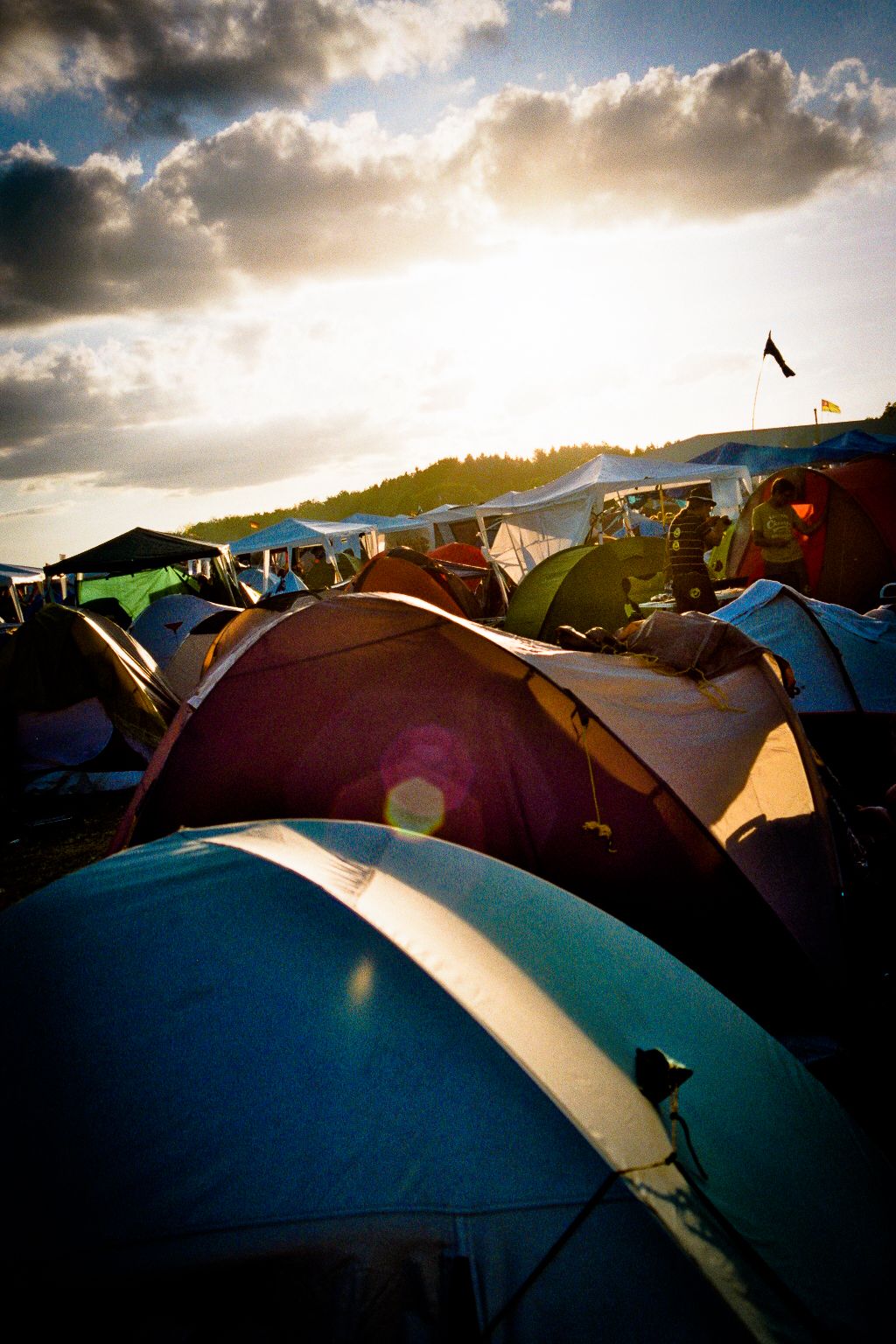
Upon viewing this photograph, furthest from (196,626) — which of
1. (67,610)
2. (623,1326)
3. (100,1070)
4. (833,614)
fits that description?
(623,1326)

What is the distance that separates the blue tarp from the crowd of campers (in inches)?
869

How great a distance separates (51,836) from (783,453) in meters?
24.7

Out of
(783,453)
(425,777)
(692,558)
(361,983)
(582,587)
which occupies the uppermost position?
(783,453)

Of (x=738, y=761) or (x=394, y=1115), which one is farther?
(x=738, y=761)

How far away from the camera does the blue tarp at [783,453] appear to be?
2344 centimetres

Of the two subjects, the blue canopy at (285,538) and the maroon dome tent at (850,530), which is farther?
the blue canopy at (285,538)

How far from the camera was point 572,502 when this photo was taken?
18.6 meters

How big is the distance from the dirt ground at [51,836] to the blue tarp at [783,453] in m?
21.5

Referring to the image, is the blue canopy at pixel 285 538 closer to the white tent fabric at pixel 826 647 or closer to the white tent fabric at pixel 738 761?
the white tent fabric at pixel 826 647

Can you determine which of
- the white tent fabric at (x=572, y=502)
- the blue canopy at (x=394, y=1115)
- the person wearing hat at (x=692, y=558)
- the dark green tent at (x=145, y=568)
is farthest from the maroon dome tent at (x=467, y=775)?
the white tent fabric at (x=572, y=502)

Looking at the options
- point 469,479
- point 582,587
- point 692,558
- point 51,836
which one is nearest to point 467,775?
point 692,558

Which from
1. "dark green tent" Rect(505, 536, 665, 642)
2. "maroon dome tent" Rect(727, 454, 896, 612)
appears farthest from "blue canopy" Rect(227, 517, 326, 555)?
"maroon dome tent" Rect(727, 454, 896, 612)

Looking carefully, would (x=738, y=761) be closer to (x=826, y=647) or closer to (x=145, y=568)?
(x=826, y=647)

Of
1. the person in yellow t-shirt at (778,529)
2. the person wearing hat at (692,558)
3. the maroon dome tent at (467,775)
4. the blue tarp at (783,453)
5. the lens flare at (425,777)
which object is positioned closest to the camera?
the maroon dome tent at (467,775)
